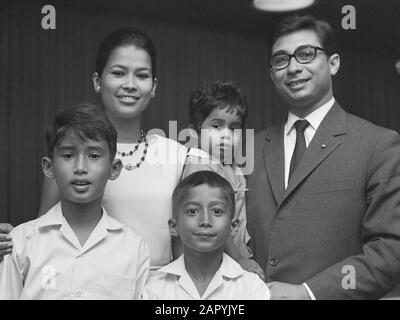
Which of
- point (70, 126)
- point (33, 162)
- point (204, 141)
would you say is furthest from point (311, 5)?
point (33, 162)

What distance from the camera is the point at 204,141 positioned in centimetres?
132

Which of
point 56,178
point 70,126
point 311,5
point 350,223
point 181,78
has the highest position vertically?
point 311,5

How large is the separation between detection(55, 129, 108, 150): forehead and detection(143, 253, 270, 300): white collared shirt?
1.03 ft

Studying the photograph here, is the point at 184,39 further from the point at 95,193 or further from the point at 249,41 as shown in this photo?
the point at 95,193

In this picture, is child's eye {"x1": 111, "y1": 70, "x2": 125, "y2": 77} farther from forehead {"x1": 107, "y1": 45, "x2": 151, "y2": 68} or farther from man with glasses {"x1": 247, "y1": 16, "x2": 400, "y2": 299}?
man with glasses {"x1": 247, "y1": 16, "x2": 400, "y2": 299}

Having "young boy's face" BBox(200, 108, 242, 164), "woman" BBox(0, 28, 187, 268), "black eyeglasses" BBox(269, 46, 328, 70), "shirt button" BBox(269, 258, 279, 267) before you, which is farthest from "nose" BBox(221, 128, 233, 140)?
"shirt button" BBox(269, 258, 279, 267)

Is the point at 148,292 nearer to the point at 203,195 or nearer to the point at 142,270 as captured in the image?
the point at 142,270

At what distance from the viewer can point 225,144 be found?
1.31 metres

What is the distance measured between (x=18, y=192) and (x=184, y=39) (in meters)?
0.56

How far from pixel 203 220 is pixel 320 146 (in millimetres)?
335

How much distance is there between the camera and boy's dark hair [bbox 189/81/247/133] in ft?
4.35

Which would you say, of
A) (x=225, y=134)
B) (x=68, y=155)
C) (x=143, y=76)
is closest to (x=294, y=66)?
(x=225, y=134)

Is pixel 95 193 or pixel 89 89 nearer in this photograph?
pixel 95 193

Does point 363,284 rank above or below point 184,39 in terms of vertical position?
below
